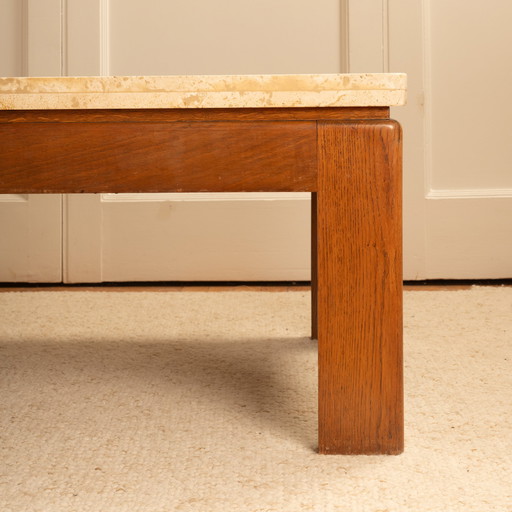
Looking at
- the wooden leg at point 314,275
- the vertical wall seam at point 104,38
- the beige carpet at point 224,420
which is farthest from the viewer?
the vertical wall seam at point 104,38

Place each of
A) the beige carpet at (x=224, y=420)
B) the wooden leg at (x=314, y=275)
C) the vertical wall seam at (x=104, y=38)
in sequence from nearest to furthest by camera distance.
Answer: the beige carpet at (x=224, y=420)
the wooden leg at (x=314, y=275)
the vertical wall seam at (x=104, y=38)

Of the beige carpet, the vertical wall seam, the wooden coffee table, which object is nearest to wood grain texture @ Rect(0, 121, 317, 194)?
the wooden coffee table

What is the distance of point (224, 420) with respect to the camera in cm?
68

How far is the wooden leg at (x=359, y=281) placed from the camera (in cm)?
59

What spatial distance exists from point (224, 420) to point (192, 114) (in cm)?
32

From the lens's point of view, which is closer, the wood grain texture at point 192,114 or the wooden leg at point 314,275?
the wood grain texture at point 192,114

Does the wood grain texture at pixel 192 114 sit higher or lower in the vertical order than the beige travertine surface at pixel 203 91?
lower

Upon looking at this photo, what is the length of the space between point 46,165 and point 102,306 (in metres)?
0.82

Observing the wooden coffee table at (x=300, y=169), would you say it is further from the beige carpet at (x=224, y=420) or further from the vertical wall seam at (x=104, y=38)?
the vertical wall seam at (x=104, y=38)

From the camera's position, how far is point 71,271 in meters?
1.67

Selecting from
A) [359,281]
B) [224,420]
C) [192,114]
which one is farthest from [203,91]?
[224,420]

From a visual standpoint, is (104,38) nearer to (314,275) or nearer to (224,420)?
(314,275)

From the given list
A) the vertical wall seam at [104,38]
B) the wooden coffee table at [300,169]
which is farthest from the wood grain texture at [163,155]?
the vertical wall seam at [104,38]

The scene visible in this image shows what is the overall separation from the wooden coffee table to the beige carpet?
0.09m
